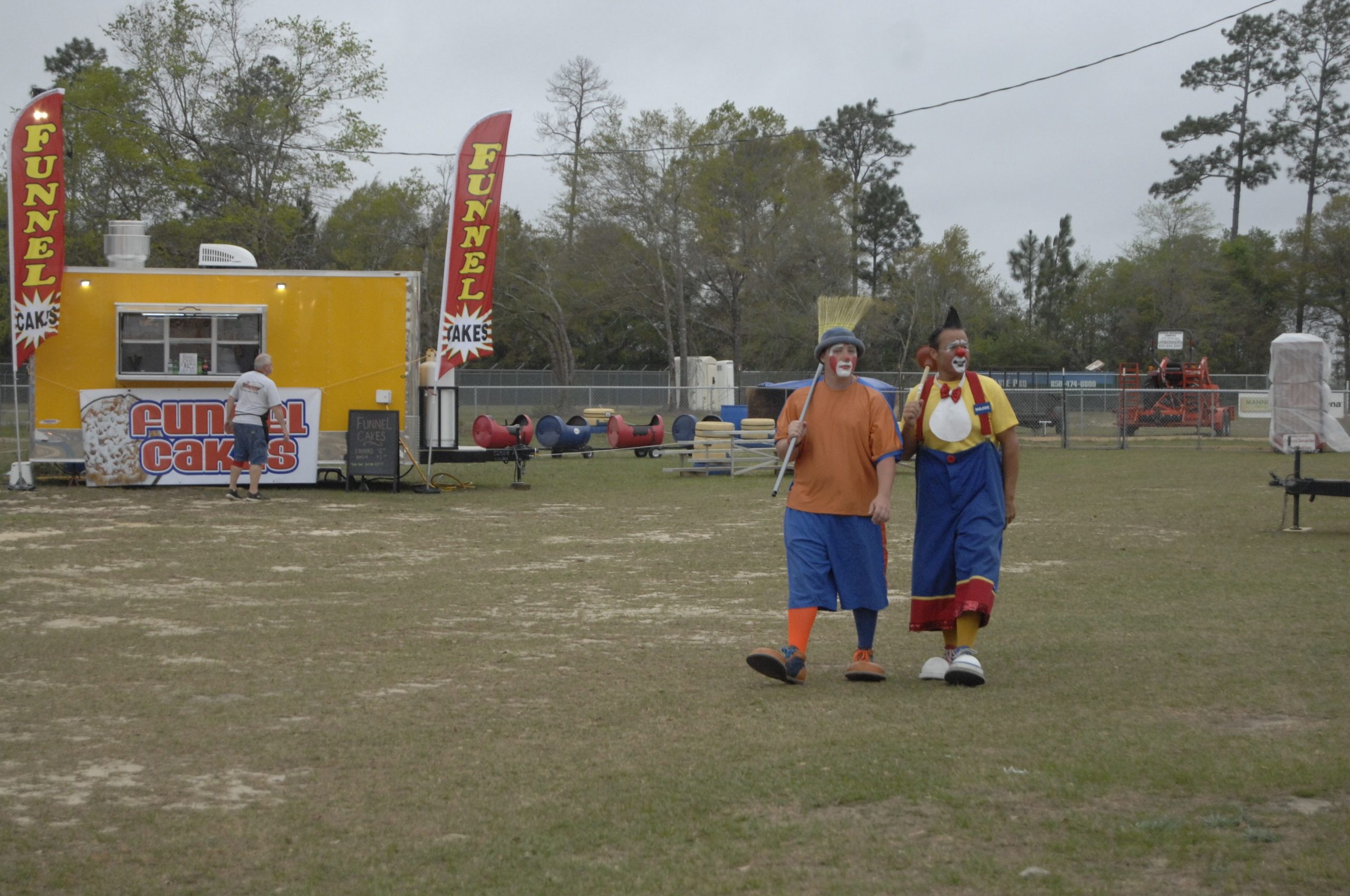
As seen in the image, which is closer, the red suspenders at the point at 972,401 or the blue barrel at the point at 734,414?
the red suspenders at the point at 972,401

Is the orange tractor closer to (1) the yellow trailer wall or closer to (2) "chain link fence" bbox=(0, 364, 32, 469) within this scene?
(1) the yellow trailer wall

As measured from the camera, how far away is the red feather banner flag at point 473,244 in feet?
58.5

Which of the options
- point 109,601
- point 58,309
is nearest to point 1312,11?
point 58,309

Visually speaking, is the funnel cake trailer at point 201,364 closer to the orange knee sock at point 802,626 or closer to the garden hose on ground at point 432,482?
the garden hose on ground at point 432,482

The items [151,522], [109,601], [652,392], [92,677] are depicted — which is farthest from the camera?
[652,392]

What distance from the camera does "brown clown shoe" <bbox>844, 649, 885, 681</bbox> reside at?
21.8 ft

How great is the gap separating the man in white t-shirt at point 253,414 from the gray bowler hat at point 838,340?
10902 mm

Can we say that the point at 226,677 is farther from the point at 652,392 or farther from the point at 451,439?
the point at 652,392

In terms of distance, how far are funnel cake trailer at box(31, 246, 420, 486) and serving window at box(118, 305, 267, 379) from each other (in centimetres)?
2

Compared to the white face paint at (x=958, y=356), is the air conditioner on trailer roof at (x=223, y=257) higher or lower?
higher

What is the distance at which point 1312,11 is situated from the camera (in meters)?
57.8

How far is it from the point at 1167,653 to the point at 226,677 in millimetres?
4969

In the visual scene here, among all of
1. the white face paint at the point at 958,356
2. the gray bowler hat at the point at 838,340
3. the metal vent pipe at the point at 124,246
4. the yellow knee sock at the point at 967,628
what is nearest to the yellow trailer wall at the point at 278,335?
the metal vent pipe at the point at 124,246

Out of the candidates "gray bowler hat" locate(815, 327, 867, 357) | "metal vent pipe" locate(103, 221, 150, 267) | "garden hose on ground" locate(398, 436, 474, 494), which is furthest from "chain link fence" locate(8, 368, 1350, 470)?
"gray bowler hat" locate(815, 327, 867, 357)
